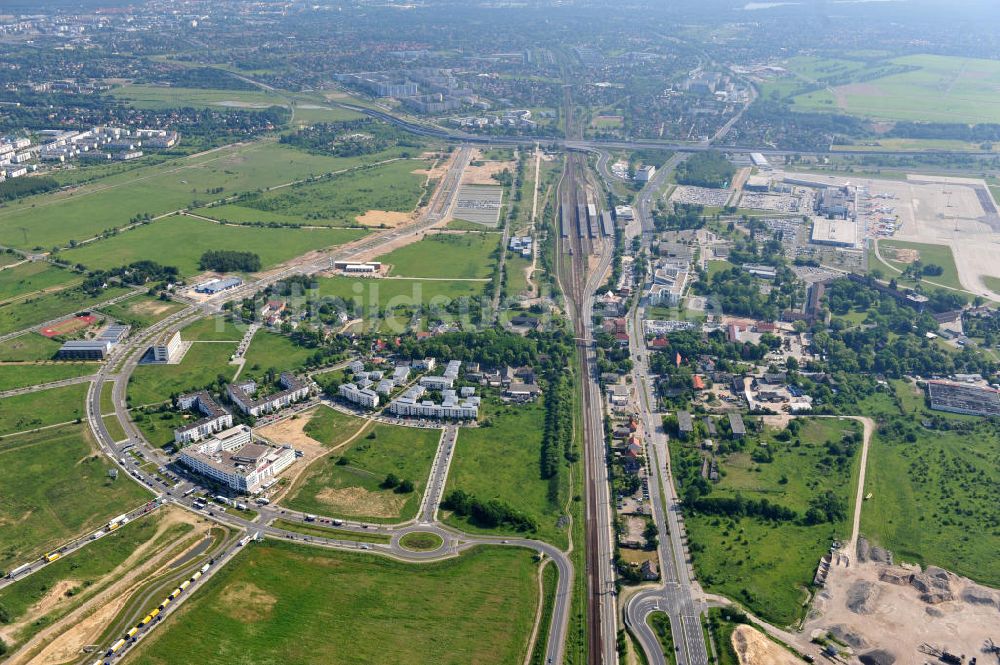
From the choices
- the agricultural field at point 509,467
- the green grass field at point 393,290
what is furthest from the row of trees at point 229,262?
the agricultural field at point 509,467

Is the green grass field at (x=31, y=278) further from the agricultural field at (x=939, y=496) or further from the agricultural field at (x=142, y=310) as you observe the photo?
the agricultural field at (x=939, y=496)

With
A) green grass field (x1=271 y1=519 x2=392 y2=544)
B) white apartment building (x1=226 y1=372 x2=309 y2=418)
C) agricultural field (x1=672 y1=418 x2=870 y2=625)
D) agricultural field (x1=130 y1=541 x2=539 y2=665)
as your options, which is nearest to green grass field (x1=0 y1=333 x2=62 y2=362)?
white apartment building (x1=226 y1=372 x2=309 y2=418)

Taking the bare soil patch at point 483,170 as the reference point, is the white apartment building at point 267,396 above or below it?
below

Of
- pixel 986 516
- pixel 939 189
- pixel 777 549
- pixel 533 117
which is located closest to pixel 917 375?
pixel 986 516

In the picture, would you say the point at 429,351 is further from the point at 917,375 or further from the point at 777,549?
the point at 917,375

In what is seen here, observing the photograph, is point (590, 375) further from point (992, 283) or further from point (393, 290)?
point (992, 283)

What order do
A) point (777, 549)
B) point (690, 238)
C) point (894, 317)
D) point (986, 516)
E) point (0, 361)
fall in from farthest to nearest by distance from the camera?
Result: 1. point (690, 238)
2. point (894, 317)
3. point (0, 361)
4. point (986, 516)
5. point (777, 549)

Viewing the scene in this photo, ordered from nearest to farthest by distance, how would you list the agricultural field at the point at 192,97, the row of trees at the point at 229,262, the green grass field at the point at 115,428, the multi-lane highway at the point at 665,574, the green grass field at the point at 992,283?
the multi-lane highway at the point at 665,574, the green grass field at the point at 115,428, the green grass field at the point at 992,283, the row of trees at the point at 229,262, the agricultural field at the point at 192,97
